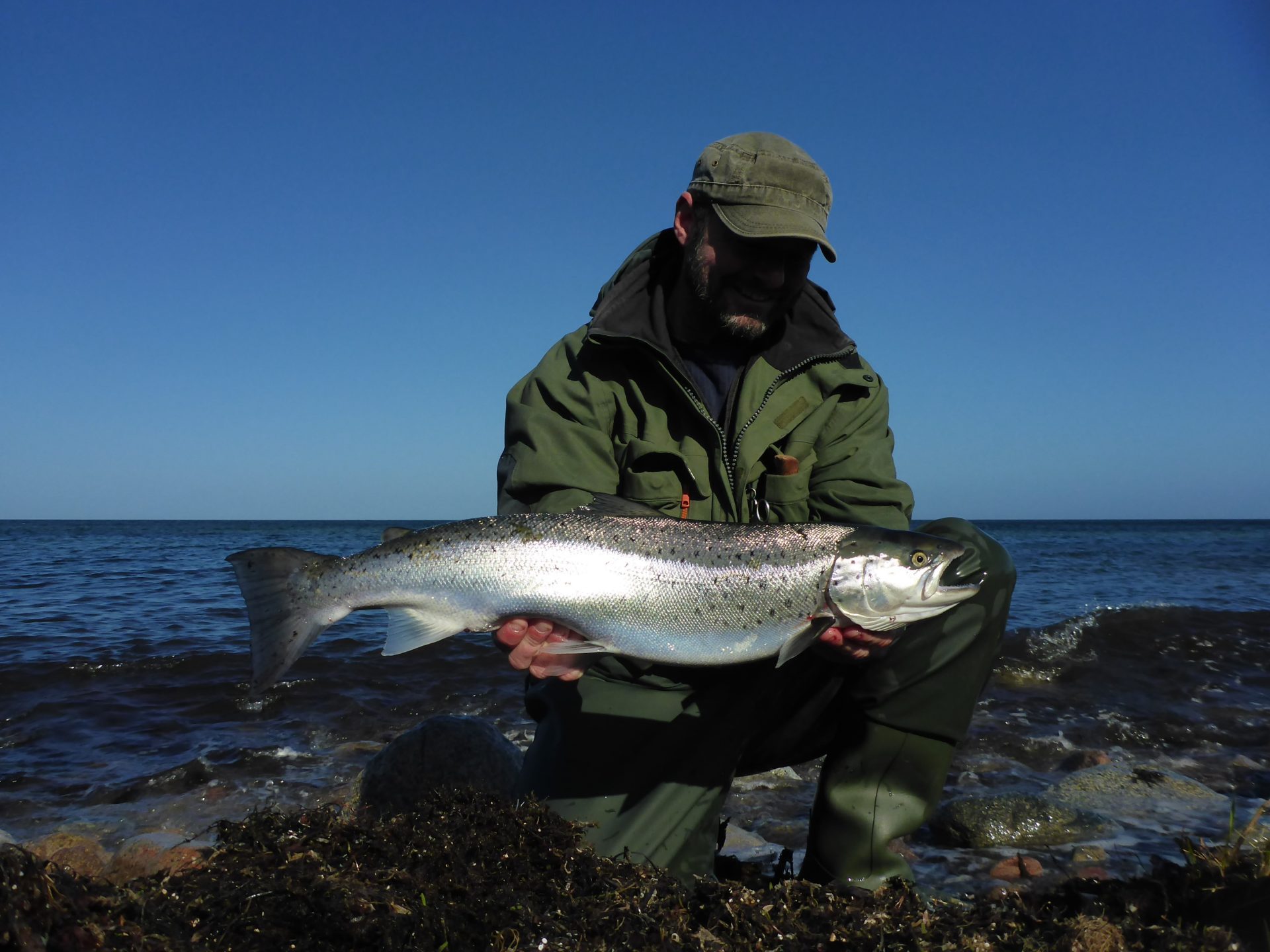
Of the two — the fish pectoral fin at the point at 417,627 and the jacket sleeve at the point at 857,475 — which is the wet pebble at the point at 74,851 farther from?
the jacket sleeve at the point at 857,475

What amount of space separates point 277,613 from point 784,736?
224 cm

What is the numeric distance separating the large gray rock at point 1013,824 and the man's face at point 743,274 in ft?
9.78

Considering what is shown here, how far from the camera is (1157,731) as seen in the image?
7.47 metres

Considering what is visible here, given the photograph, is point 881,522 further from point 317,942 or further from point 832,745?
point 317,942

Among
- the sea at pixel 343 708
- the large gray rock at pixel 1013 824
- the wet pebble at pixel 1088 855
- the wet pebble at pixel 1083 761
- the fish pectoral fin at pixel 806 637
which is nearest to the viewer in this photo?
the fish pectoral fin at pixel 806 637

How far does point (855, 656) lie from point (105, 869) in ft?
11.9

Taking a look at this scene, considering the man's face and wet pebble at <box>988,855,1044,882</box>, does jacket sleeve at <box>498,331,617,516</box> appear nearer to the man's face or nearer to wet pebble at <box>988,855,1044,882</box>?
the man's face

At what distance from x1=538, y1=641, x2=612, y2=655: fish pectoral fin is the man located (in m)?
0.05

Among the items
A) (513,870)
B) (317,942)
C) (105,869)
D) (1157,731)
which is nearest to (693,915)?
(513,870)

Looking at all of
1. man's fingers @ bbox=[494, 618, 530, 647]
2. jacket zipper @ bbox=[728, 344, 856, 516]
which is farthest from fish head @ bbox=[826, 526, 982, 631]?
man's fingers @ bbox=[494, 618, 530, 647]

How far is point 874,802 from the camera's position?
3467 mm

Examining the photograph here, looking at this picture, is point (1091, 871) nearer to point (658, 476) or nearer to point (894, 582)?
point (894, 582)

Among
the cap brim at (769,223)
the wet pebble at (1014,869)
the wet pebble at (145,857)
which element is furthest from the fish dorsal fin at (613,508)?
the wet pebble at (1014,869)

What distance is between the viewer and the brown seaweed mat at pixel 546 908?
239 centimetres
